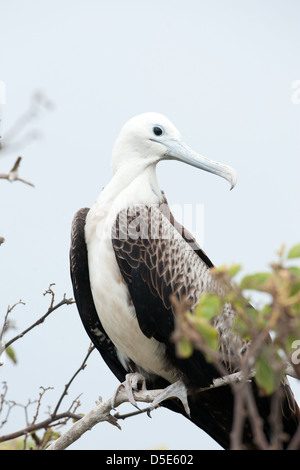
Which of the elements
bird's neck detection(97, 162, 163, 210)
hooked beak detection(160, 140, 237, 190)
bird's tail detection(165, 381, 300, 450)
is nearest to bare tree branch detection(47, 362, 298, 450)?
bird's tail detection(165, 381, 300, 450)

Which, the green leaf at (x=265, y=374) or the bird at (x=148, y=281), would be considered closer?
the green leaf at (x=265, y=374)

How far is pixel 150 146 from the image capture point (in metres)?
5.02

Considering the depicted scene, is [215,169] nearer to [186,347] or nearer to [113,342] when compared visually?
[113,342]

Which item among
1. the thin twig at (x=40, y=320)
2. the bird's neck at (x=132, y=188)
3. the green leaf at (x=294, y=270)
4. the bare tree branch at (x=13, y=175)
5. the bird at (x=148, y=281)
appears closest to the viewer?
the green leaf at (x=294, y=270)

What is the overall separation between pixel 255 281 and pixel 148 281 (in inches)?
96.3

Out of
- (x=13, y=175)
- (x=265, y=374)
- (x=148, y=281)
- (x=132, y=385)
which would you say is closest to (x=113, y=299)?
(x=148, y=281)

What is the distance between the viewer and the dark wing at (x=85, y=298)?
4.88m

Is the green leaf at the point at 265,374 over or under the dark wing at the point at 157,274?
over

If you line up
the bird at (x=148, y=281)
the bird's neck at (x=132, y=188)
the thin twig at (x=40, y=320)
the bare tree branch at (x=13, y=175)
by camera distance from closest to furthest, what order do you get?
the bare tree branch at (x=13, y=175) → the thin twig at (x=40, y=320) → the bird at (x=148, y=281) → the bird's neck at (x=132, y=188)

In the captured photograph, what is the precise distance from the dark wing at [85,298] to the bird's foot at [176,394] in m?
0.61

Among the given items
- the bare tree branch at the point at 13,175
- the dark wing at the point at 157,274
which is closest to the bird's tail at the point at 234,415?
the dark wing at the point at 157,274

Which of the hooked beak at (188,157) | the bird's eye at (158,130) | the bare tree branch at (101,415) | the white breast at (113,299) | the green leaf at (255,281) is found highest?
the bird's eye at (158,130)

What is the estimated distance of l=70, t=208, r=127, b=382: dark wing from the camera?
16.0 feet

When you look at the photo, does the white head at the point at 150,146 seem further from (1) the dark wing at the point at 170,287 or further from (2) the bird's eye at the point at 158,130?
(1) the dark wing at the point at 170,287
